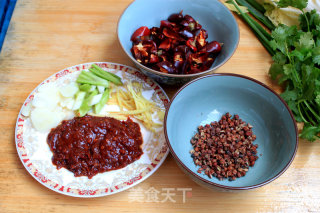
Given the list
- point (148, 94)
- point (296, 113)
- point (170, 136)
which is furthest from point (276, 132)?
point (148, 94)

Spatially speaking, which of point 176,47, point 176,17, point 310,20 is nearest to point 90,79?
point 176,47

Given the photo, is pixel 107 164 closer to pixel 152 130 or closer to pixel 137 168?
pixel 137 168

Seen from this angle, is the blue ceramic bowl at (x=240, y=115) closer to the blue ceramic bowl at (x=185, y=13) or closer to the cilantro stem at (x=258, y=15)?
the blue ceramic bowl at (x=185, y=13)

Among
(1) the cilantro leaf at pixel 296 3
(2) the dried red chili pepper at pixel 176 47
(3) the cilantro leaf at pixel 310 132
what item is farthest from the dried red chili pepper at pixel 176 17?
(3) the cilantro leaf at pixel 310 132

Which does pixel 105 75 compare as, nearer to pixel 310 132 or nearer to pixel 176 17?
pixel 176 17

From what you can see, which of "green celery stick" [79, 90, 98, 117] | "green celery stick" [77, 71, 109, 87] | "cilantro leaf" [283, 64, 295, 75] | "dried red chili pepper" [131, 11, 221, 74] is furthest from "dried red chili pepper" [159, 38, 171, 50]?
"cilantro leaf" [283, 64, 295, 75]
